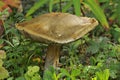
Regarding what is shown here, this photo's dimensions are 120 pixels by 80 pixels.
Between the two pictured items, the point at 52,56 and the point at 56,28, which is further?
the point at 52,56

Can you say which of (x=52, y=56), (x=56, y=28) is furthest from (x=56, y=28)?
(x=52, y=56)

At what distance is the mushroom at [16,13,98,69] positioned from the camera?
201 centimetres

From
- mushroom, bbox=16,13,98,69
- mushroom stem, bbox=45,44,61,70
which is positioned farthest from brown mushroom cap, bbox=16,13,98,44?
mushroom stem, bbox=45,44,61,70

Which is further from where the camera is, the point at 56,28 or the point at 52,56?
the point at 52,56

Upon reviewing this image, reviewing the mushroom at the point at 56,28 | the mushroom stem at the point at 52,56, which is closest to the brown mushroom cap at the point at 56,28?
the mushroom at the point at 56,28

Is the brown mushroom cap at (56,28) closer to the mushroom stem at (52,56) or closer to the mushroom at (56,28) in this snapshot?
the mushroom at (56,28)

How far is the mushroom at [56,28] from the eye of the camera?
6.59ft

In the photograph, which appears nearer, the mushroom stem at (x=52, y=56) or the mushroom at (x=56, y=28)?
the mushroom at (x=56, y=28)

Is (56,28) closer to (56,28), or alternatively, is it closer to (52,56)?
(56,28)

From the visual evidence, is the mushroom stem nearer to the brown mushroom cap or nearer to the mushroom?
the mushroom

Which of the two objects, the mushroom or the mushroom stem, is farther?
the mushroom stem

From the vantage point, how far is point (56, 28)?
81.3 inches

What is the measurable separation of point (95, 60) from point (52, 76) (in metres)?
0.46

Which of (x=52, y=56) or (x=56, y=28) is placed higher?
(x=56, y=28)
